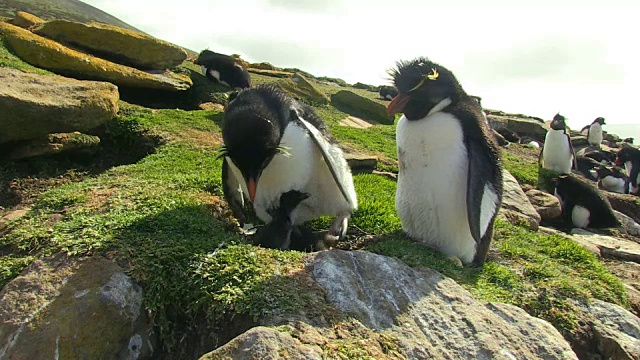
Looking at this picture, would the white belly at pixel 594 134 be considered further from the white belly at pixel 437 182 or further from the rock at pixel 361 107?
the white belly at pixel 437 182

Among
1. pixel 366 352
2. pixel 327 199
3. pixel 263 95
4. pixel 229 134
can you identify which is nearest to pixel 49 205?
pixel 229 134

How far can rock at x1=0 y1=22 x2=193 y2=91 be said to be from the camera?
302 inches

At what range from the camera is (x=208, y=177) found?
488 centimetres

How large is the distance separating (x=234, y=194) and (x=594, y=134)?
20.3 m

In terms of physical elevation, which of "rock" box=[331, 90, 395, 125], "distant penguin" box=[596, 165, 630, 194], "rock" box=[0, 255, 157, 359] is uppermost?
"rock" box=[331, 90, 395, 125]

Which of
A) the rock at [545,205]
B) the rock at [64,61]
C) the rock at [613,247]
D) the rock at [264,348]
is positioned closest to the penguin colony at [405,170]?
the rock at [264,348]

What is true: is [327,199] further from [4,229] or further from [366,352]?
[4,229]

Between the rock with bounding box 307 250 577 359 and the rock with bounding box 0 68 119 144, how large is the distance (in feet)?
10.3

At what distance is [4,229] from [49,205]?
44cm

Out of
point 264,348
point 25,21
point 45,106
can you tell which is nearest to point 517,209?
point 264,348

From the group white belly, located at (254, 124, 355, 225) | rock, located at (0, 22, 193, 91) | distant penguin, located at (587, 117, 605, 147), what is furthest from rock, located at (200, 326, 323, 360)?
distant penguin, located at (587, 117, 605, 147)

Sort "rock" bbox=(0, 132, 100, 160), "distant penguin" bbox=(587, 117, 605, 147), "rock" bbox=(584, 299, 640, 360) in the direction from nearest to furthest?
"rock" bbox=(584, 299, 640, 360) → "rock" bbox=(0, 132, 100, 160) → "distant penguin" bbox=(587, 117, 605, 147)

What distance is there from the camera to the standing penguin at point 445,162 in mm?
3846

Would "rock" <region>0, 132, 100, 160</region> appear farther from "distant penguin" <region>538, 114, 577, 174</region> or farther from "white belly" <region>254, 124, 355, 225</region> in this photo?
"distant penguin" <region>538, 114, 577, 174</region>
